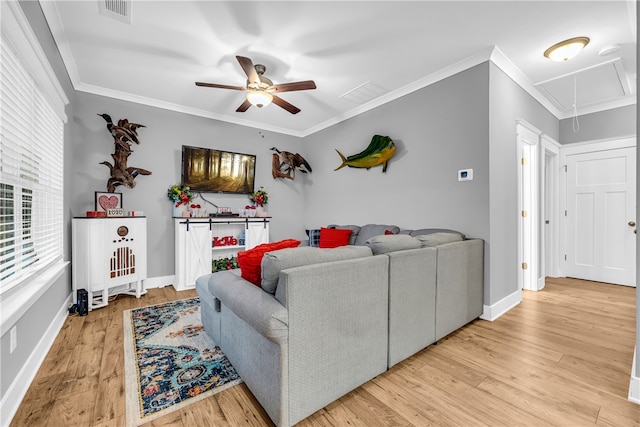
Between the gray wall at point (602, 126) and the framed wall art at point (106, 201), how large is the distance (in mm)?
6689

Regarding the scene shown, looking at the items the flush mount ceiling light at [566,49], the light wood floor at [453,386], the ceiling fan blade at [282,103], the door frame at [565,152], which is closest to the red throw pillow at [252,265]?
the light wood floor at [453,386]

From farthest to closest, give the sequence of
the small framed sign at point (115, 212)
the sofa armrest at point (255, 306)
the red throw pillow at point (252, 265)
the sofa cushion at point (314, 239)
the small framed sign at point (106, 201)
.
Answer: the sofa cushion at point (314, 239), the small framed sign at point (106, 201), the small framed sign at point (115, 212), the red throw pillow at point (252, 265), the sofa armrest at point (255, 306)

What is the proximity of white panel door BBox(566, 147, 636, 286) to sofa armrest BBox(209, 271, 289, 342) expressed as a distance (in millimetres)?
5166

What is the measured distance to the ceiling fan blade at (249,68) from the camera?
7.75ft

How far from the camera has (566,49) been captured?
2582mm

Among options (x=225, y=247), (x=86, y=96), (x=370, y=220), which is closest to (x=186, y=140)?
(x=86, y=96)

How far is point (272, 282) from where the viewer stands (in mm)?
1445

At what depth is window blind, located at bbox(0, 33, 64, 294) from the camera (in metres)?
1.61

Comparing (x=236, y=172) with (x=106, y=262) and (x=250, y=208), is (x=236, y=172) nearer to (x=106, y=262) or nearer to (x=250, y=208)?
(x=250, y=208)

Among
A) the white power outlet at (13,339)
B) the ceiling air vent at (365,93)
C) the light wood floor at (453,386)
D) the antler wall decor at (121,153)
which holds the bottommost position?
the light wood floor at (453,386)

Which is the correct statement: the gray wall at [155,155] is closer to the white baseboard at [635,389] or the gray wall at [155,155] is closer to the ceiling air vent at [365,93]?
the ceiling air vent at [365,93]

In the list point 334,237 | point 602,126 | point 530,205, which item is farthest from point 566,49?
point 334,237

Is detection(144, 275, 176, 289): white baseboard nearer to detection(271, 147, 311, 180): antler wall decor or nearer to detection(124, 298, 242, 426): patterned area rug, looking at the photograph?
detection(124, 298, 242, 426): patterned area rug

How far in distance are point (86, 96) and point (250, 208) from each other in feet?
8.57
